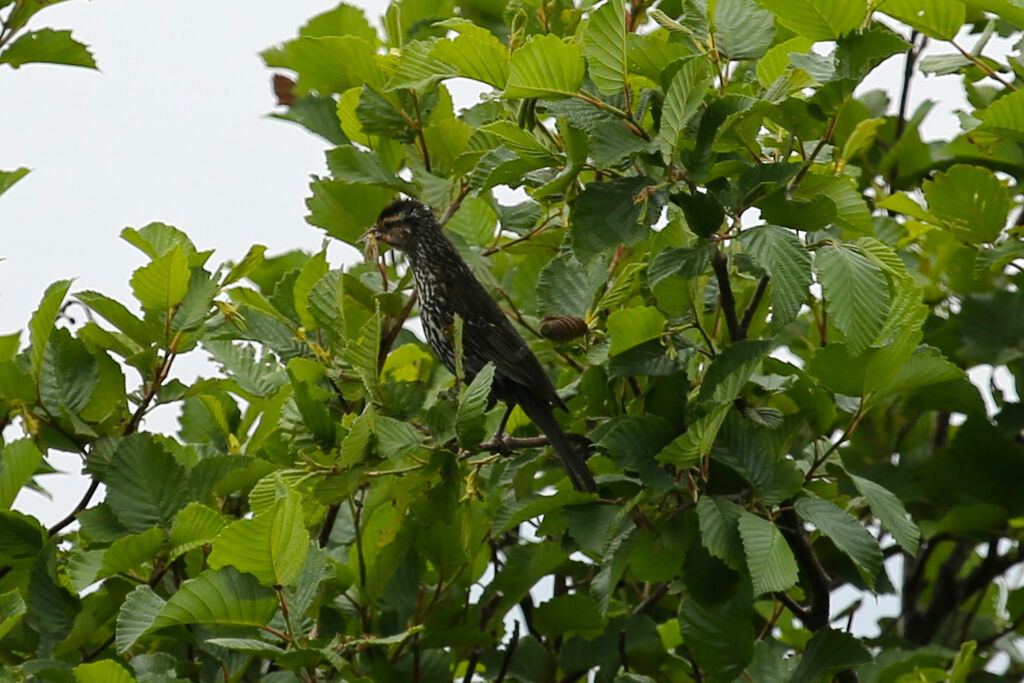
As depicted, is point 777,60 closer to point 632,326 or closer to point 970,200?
point 632,326

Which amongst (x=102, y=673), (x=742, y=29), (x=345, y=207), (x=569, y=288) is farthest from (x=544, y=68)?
(x=102, y=673)

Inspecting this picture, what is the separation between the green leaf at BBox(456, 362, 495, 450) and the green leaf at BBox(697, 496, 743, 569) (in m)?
0.54

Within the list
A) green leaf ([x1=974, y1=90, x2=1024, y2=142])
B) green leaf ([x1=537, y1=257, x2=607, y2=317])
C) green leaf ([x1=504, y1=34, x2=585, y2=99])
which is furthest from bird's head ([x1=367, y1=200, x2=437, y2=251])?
green leaf ([x1=974, y1=90, x2=1024, y2=142])

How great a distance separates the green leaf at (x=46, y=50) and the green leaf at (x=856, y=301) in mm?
2190

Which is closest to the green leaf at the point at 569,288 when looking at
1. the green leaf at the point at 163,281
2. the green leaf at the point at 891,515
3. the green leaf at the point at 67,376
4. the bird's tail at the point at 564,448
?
the bird's tail at the point at 564,448

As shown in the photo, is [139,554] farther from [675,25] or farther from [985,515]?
[985,515]

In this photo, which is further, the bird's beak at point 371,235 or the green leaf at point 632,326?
the bird's beak at point 371,235

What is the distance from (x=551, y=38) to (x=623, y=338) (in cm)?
75

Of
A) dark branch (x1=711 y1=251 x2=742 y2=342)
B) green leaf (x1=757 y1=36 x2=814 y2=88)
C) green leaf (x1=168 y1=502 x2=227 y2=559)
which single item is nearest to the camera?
dark branch (x1=711 y1=251 x2=742 y2=342)

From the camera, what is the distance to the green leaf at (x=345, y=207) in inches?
147

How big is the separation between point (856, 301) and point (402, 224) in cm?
155

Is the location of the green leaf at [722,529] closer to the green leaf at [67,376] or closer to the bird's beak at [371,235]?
the bird's beak at [371,235]

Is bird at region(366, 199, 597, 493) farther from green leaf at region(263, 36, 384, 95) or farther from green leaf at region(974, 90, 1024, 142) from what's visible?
green leaf at region(974, 90, 1024, 142)

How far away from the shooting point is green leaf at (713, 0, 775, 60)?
2953mm
